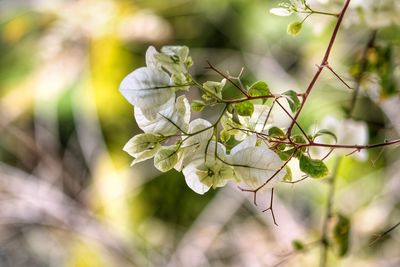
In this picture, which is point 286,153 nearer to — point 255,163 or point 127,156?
point 255,163

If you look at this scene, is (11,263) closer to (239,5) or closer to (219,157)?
(239,5)

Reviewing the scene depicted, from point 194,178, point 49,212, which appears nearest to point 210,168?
point 194,178

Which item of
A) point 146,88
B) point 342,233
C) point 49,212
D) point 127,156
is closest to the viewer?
point 146,88

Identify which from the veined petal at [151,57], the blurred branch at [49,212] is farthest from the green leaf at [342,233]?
the blurred branch at [49,212]

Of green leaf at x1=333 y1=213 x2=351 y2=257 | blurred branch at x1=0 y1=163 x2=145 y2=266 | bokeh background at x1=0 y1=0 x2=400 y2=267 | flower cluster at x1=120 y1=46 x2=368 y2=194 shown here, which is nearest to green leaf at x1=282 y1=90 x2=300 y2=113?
flower cluster at x1=120 y1=46 x2=368 y2=194

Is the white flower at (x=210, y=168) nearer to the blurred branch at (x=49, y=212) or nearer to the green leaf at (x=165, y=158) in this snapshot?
the green leaf at (x=165, y=158)

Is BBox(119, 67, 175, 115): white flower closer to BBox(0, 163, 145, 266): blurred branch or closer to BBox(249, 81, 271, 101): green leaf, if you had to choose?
BBox(249, 81, 271, 101): green leaf
